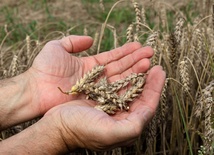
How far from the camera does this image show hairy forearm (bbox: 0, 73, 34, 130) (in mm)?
2445

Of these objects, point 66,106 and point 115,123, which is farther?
point 66,106

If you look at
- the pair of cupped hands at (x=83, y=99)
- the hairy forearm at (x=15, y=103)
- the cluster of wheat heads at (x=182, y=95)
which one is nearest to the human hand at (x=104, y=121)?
the pair of cupped hands at (x=83, y=99)

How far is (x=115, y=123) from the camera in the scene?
1.89 meters

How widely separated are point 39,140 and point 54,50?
0.51 metres

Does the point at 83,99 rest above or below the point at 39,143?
above

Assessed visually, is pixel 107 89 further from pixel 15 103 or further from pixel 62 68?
pixel 15 103

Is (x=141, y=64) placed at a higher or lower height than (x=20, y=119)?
higher

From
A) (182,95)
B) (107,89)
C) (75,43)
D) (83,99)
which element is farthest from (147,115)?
(75,43)

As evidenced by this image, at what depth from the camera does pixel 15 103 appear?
2461mm

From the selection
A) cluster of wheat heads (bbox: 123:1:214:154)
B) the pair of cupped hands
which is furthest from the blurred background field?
the pair of cupped hands

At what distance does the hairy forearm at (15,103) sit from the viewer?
2445 millimetres

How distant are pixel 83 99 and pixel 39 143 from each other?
34 cm

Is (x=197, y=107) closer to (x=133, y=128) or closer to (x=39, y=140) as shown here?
(x=133, y=128)

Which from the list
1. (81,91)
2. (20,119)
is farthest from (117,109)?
(20,119)
